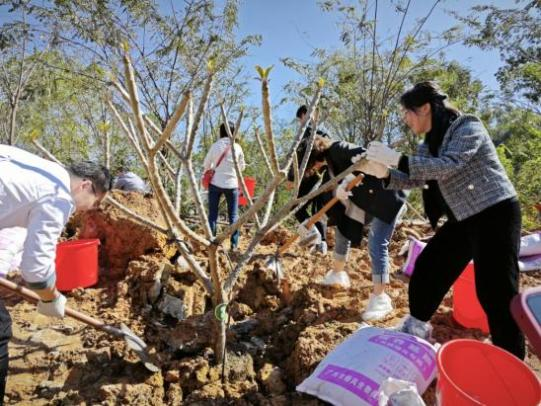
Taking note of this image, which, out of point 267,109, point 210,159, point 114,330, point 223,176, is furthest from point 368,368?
point 210,159

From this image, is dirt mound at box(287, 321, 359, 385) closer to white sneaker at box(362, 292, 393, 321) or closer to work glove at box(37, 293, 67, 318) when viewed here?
white sneaker at box(362, 292, 393, 321)

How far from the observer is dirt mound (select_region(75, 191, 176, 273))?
349cm

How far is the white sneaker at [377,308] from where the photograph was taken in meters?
2.54

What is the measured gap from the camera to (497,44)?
8.91m

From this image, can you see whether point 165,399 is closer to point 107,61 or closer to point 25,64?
point 107,61

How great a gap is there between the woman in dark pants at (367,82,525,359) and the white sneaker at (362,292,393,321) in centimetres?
53

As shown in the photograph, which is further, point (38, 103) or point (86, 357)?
point (38, 103)

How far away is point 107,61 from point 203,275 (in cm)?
642

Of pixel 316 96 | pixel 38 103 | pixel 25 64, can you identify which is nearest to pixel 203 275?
pixel 316 96

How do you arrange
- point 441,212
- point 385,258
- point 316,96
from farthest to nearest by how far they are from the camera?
point 385,258 < point 441,212 < point 316,96

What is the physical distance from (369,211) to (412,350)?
1.13m

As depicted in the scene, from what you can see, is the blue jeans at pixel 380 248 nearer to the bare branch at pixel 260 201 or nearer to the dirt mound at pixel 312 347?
the dirt mound at pixel 312 347

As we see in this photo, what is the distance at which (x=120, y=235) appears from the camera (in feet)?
11.5

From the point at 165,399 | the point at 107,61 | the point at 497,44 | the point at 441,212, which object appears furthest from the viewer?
the point at 497,44
